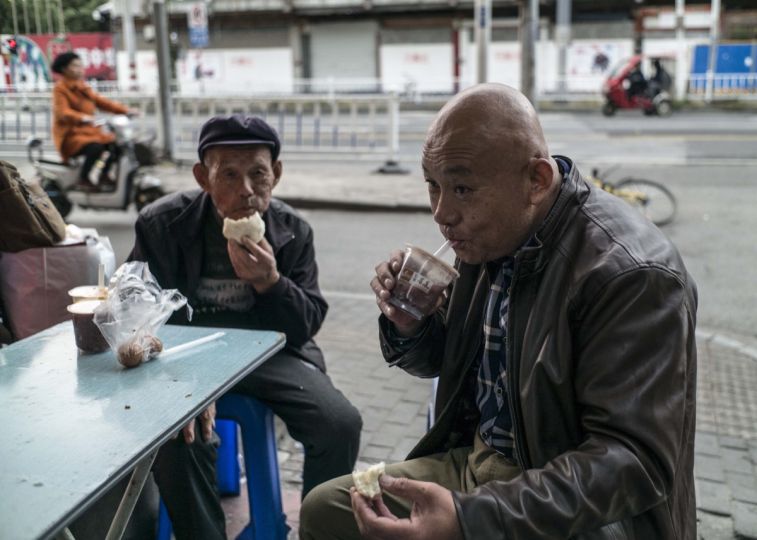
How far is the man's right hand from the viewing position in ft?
6.05

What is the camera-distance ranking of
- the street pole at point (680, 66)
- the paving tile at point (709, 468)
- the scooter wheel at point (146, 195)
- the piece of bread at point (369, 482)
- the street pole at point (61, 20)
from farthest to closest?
the street pole at point (680, 66) → the scooter wheel at point (146, 195) → the street pole at point (61, 20) → the paving tile at point (709, 468) → the piece of bread at point (369, 482)

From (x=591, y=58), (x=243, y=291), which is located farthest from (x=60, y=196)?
(x=591, y=58)

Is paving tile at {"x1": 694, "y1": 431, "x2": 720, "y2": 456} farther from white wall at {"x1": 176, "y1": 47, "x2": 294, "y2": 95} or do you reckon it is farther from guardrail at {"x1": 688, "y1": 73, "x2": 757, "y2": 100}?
white wall at {"x1": 176, "y1": 47, "x2": 294, "y2": 95}

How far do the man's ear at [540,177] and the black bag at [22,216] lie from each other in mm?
1689

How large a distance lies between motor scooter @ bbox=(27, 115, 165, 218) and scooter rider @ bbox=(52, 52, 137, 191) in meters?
0.08

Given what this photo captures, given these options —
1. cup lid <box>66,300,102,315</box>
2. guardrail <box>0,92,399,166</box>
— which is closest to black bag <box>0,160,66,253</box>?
cup lid <box>66,300,102,315</box>

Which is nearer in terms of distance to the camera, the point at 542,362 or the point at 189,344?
the point at 542,362

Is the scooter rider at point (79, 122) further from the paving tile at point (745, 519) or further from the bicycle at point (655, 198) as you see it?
the paving tile at point (745, 519)

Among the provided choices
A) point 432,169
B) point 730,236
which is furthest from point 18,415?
point 730,236

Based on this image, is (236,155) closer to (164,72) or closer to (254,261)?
(254,261)

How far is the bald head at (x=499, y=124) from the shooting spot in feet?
5.22

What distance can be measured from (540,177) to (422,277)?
380mm

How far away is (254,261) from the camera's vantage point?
2.35m

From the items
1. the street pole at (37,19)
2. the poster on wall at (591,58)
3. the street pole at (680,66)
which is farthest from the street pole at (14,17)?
the poster on wall at (591,58)
